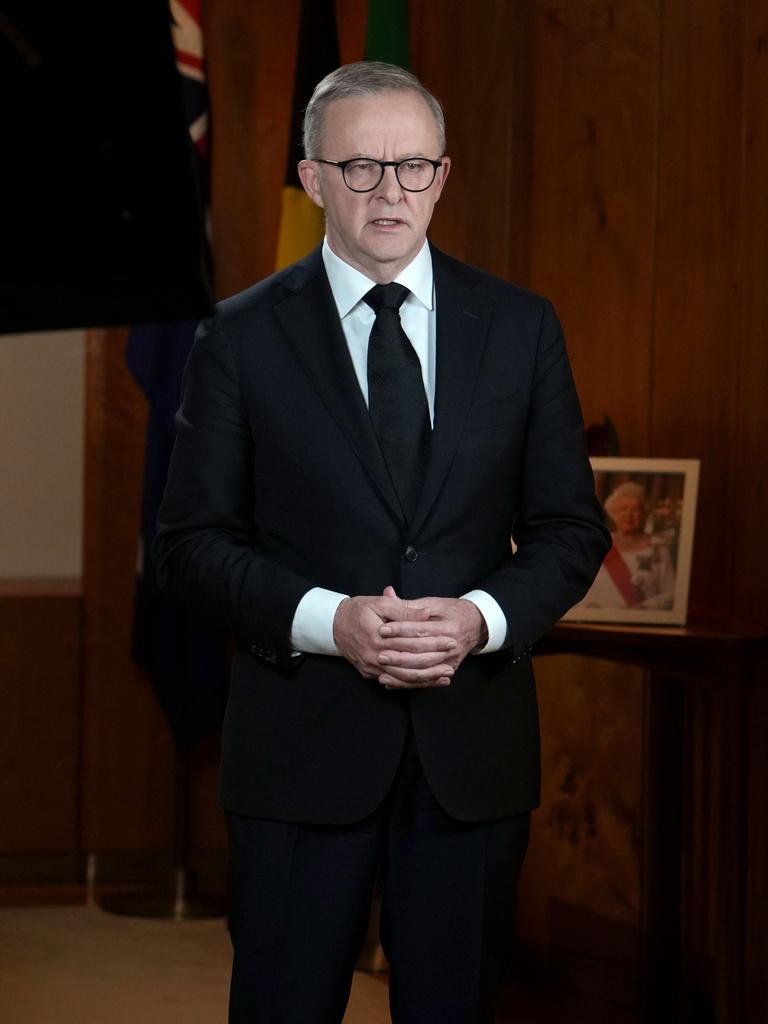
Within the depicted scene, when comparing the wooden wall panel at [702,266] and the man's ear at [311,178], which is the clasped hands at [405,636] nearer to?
the man's ear at [311,178]

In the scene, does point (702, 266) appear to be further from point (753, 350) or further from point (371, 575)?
point (371, 575)

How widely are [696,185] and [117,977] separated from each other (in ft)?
7.78

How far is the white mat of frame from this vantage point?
135 inches

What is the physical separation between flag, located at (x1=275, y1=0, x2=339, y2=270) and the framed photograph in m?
1.35

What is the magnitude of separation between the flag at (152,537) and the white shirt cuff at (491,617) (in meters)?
2.51

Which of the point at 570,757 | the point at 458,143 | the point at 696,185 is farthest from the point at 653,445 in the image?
the point at 458,143

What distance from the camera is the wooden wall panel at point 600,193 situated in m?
Answer: 3.44

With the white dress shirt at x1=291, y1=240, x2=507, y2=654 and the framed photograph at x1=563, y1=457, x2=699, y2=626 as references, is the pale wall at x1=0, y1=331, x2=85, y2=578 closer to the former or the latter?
the framed photograph at x1=563, y1=457, x2=699, y2=626

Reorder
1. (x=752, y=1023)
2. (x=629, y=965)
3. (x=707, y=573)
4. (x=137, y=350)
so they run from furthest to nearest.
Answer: (x=137, y=350)
(x=629, y=965)
(x=707, y=573)
(x=752, y=1023)

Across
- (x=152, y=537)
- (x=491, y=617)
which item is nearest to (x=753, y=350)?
(x=491, y=617)

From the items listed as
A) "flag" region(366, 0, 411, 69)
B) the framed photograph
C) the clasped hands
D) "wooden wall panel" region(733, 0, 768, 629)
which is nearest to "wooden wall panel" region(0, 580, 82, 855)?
"flag" region(366, 0, 411, 69)

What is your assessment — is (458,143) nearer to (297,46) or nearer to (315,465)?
(297,46)

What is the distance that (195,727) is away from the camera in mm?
4395

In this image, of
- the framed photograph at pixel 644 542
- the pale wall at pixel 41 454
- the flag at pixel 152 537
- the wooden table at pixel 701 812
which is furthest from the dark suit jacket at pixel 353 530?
the pale wall at pixel 41 454
